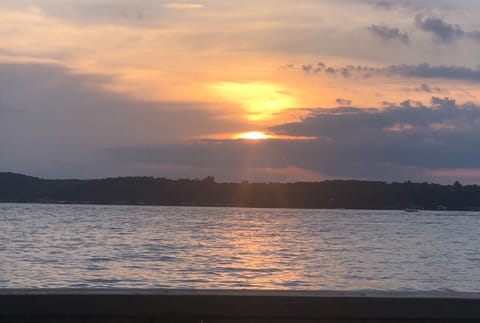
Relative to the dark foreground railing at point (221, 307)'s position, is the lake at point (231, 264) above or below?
below

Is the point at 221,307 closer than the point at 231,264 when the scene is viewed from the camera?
Yes

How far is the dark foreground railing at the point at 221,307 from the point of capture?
17.3ft

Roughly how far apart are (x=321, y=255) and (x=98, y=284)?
61.9 feet

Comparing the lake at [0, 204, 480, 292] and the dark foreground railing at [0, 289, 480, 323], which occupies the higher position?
the dark foreground railing at [0, 289, 480, 323]

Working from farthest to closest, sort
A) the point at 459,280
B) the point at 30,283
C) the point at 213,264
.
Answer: the point at 213,264
the point at 459,280
the point at 30,283

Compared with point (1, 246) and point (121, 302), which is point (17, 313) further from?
point (1, 246)

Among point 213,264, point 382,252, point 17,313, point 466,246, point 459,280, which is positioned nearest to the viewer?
point 17,313

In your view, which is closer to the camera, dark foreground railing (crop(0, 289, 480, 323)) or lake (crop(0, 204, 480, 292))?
dark foreground railing (crop(0, 289, 480, 323))

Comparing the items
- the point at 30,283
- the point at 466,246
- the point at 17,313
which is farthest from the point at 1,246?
the point at 17,313

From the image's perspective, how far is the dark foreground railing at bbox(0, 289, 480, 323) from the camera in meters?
5.26

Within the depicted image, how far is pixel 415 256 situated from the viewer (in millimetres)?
→ 45094

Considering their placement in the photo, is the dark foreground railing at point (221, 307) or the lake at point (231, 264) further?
the lake at point (231, 264)

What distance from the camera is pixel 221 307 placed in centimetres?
537

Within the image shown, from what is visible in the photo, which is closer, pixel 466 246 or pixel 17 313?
pixel 17 313
